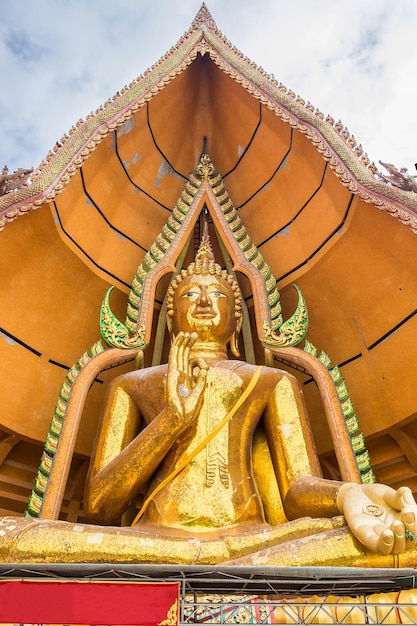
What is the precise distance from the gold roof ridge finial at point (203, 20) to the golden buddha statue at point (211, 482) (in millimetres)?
2295

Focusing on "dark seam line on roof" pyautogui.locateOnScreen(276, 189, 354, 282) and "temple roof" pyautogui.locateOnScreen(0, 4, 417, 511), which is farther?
"dark seam line on roof" pyautogui.locateOnScreen(276, 189, 354, 282)

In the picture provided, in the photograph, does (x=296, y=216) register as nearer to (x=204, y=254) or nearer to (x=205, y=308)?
(x=204, y=254)

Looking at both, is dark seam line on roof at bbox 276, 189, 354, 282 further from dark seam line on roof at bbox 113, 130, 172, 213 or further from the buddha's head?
dark seam line on roof at bbox 113, 130, 172, 213

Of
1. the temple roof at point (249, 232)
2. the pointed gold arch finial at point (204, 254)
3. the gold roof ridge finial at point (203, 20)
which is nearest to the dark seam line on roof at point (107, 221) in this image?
the temple roof at point (249, 232)

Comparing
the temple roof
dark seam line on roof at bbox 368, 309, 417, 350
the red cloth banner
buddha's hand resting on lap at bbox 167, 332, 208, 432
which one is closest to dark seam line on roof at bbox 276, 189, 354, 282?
the temple roof

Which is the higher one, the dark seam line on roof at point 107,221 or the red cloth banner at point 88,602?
the dark seam line on roof at point 107,221

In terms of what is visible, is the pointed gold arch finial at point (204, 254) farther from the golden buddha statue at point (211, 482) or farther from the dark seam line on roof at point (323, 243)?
the dark seam line on roof at point (323, 243)

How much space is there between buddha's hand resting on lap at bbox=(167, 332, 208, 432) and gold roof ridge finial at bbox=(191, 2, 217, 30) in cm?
320

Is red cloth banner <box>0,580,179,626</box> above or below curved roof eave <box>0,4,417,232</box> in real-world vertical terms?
below

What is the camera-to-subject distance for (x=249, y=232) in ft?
15.5

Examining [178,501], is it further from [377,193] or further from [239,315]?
[377,193]

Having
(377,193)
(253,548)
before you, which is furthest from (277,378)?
(377,193)

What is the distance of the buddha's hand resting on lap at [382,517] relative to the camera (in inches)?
70.9

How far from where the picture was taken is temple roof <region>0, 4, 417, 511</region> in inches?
143
